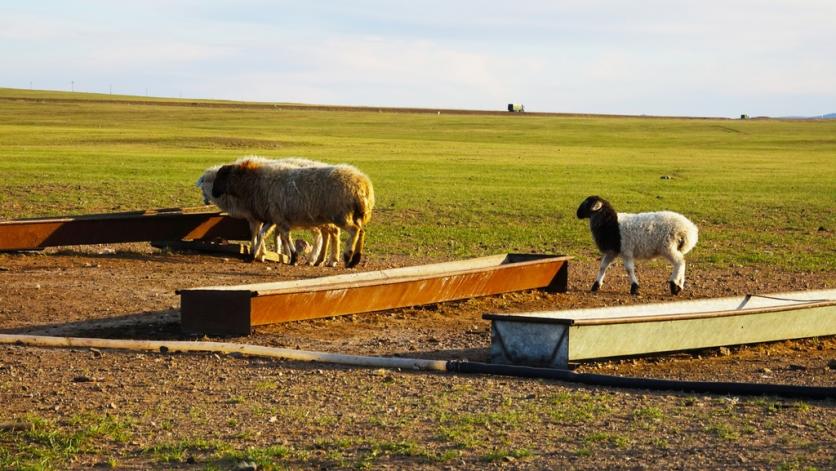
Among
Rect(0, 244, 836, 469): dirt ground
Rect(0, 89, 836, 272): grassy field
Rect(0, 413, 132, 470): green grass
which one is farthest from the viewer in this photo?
Rect(0, 89, 836, 272): grassy field

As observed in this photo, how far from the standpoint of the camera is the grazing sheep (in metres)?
18.9

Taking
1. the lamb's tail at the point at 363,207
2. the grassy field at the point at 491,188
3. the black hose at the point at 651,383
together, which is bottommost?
the grassy field at the point at 491,188

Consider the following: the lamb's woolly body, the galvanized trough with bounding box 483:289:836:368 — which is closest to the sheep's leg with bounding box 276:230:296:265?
the lamb's woolly body

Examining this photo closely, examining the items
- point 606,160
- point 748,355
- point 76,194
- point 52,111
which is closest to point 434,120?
point 52,111

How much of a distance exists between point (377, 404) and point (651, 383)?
2281mm

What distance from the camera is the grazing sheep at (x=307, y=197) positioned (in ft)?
62.0

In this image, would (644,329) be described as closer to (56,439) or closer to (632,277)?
(632,277)

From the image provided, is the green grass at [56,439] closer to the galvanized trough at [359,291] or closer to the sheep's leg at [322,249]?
the galvanized trough at [359,291]

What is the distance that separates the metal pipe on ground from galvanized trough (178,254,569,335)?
0.97 meters

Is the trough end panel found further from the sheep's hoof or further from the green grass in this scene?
the sheep's hoof

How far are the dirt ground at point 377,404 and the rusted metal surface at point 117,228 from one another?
154 inches

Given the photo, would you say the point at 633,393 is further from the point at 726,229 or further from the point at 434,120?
the point at 434,120

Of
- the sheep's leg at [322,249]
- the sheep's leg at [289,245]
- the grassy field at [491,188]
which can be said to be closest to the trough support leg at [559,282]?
the grassy field at [491,188]

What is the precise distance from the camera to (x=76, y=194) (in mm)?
28297
